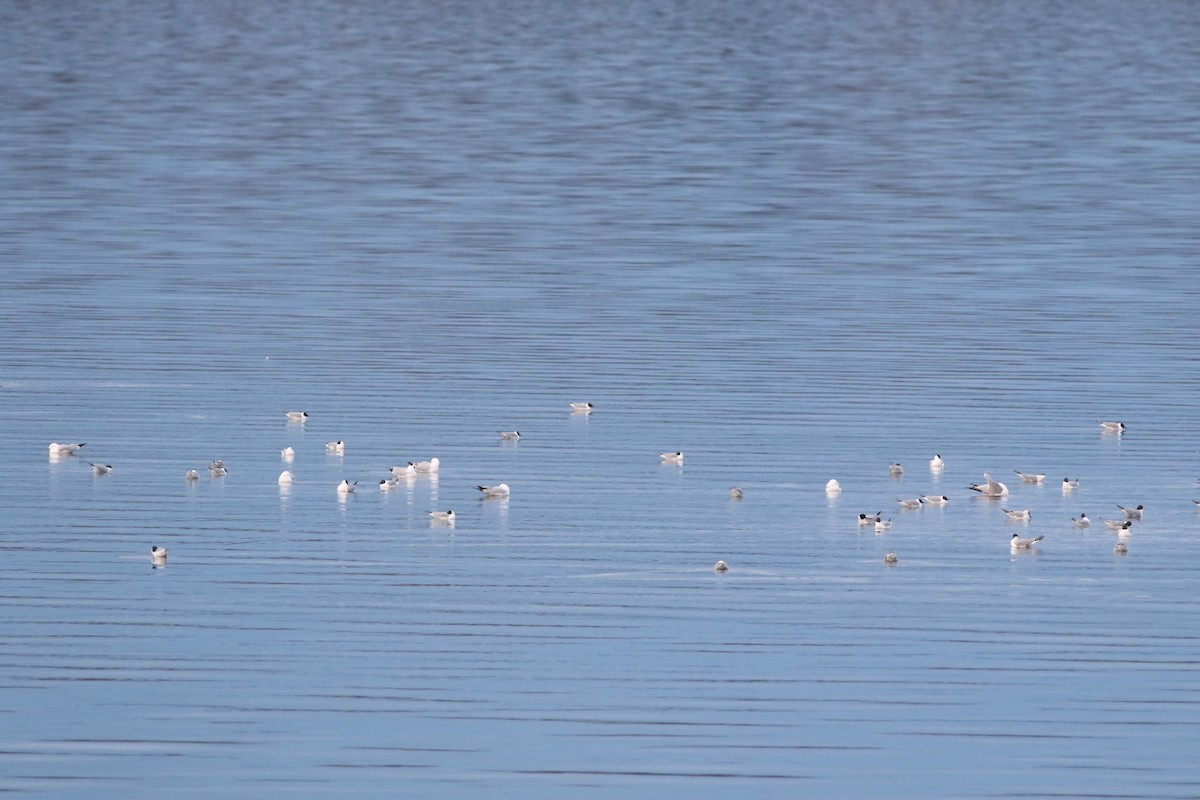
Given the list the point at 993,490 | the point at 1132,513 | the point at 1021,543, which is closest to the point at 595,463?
the point at 993,490

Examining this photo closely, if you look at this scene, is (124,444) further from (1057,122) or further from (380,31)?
(380,31)

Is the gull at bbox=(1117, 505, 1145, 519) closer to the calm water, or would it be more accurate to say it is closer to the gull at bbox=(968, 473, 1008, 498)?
the calm water

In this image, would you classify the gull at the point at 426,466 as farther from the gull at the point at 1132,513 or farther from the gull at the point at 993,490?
the gull at the point at 1132,513

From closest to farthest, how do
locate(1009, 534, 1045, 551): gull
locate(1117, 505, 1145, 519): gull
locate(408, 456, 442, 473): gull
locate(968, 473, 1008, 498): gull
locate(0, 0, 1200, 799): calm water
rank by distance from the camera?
locate(0, 0, 1200, 799): calm water
locate(1009, 534, 1045, 551): gull
locate(1117, 505, 1145, 519): gull
locate(968, 473, 1008, 498): gull
locate(408, 456, 442, 473): gull

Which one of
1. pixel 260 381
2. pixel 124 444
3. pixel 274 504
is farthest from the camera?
pixel 260 381

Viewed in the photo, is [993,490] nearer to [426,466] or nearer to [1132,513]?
[1132,513]

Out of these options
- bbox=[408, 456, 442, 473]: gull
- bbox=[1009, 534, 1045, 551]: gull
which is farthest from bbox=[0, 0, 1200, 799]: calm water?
bbox=[408, 456, 442, 473]: gull

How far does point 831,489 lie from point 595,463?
2392mm

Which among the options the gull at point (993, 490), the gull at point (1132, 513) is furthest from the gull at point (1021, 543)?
the gull at point (993, 490)

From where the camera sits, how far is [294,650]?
15469 millimetres

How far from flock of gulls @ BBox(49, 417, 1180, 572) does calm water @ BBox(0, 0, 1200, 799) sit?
142mm

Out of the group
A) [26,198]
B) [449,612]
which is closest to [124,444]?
[449,612]

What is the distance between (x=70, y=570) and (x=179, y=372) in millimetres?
7546

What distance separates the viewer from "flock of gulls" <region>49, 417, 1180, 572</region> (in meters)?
18.2
